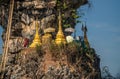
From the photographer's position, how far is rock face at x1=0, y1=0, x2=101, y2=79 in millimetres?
14438

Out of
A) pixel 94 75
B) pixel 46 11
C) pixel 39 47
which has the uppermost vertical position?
pixel 46 11

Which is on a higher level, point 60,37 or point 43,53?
point 60,37

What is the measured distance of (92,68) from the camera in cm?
1482

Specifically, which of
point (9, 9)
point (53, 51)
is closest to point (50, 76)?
point (53, 51)

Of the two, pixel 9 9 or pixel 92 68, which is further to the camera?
pixel 9 9

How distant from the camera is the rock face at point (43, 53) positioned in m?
14.4

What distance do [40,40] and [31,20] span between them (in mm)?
1312

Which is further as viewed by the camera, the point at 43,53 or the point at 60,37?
the point at 60,37

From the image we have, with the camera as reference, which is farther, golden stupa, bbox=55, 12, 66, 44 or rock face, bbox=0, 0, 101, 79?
golden stupa, bbox=55, 12, 66, 44

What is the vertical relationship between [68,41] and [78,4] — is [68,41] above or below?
below

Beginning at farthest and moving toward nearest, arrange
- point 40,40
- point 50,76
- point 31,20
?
1. point 31,20
2. point 40,40
3. point 50,76

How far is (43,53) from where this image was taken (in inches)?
584

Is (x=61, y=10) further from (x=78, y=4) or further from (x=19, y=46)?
(x=19, y=46)

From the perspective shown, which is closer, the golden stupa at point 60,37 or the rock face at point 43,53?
the rock face at point 43,53
